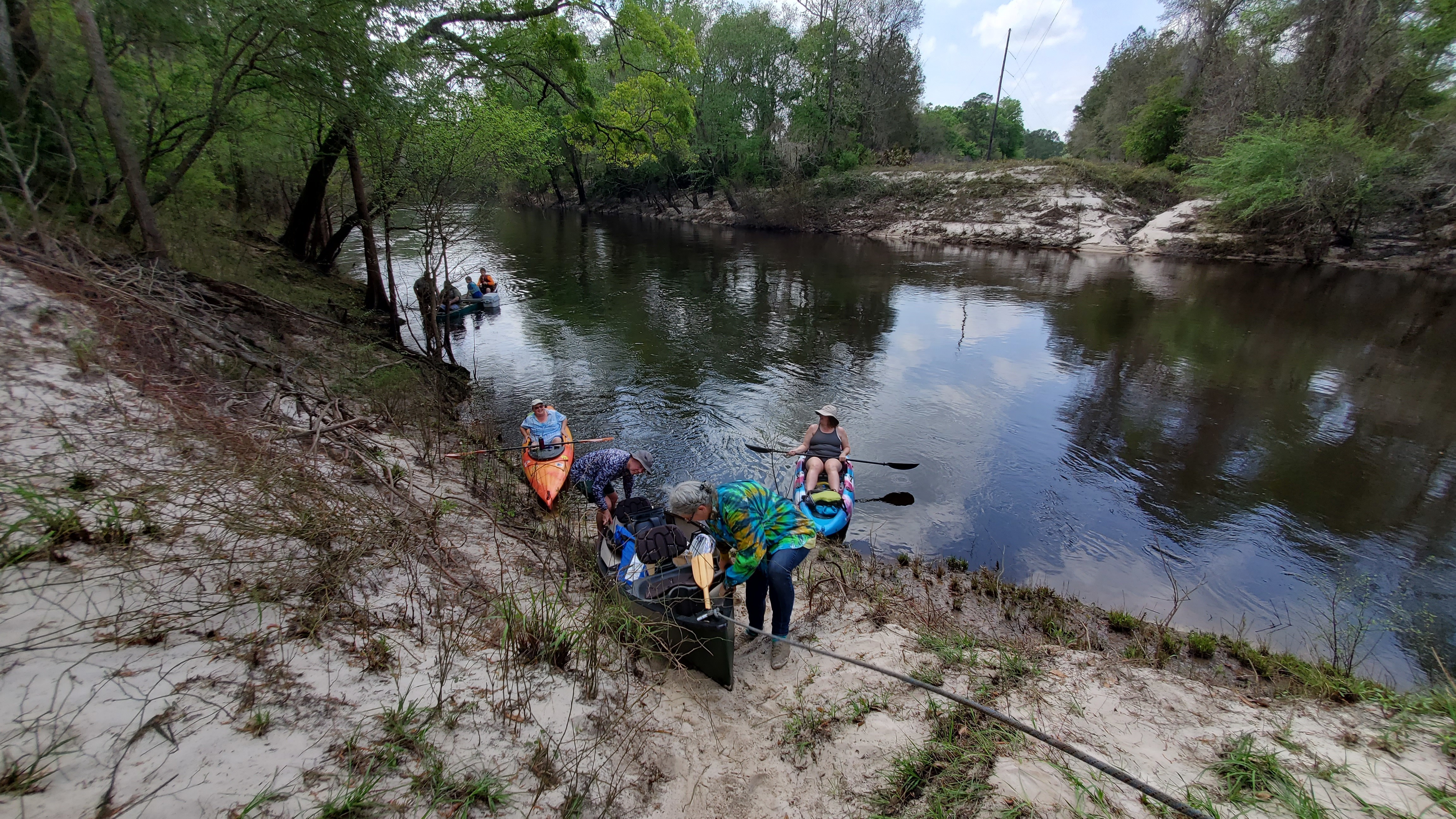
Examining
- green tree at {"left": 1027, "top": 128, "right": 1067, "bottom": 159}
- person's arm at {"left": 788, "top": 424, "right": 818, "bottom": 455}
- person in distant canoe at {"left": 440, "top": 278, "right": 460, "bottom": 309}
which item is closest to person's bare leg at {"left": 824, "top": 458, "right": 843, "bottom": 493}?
person's arm at {"left": 788, "top": 424, "right": 818, "bottom": 455}

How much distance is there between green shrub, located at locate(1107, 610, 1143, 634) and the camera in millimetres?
5230

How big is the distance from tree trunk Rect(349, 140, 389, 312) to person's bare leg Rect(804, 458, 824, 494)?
9303 millimetres

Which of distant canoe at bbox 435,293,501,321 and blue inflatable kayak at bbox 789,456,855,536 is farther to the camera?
distant canoe at bbox 435,293,501,321

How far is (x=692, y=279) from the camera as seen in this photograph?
22328 millimetres

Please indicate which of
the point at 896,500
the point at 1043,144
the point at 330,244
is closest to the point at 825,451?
→ the point at 896,500

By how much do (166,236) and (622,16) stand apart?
9.02m

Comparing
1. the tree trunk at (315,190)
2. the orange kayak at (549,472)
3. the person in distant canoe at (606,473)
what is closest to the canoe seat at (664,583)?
the person in distant canoe at (606,473)

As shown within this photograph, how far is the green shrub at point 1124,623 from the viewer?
523 centimetres

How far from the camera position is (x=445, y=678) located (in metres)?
2.91

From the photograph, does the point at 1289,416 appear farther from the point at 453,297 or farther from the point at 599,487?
the point at 453,297

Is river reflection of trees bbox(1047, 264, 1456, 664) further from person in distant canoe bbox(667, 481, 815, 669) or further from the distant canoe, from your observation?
the distant canoe

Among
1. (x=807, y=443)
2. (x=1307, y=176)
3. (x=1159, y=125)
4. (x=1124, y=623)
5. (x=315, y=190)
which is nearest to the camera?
(x=1124, y=623)

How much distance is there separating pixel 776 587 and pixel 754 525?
0.54 metres

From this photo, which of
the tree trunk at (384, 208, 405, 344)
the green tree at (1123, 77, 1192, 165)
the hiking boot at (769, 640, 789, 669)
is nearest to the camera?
the hiking boot at (769, 640, 789, 669)
